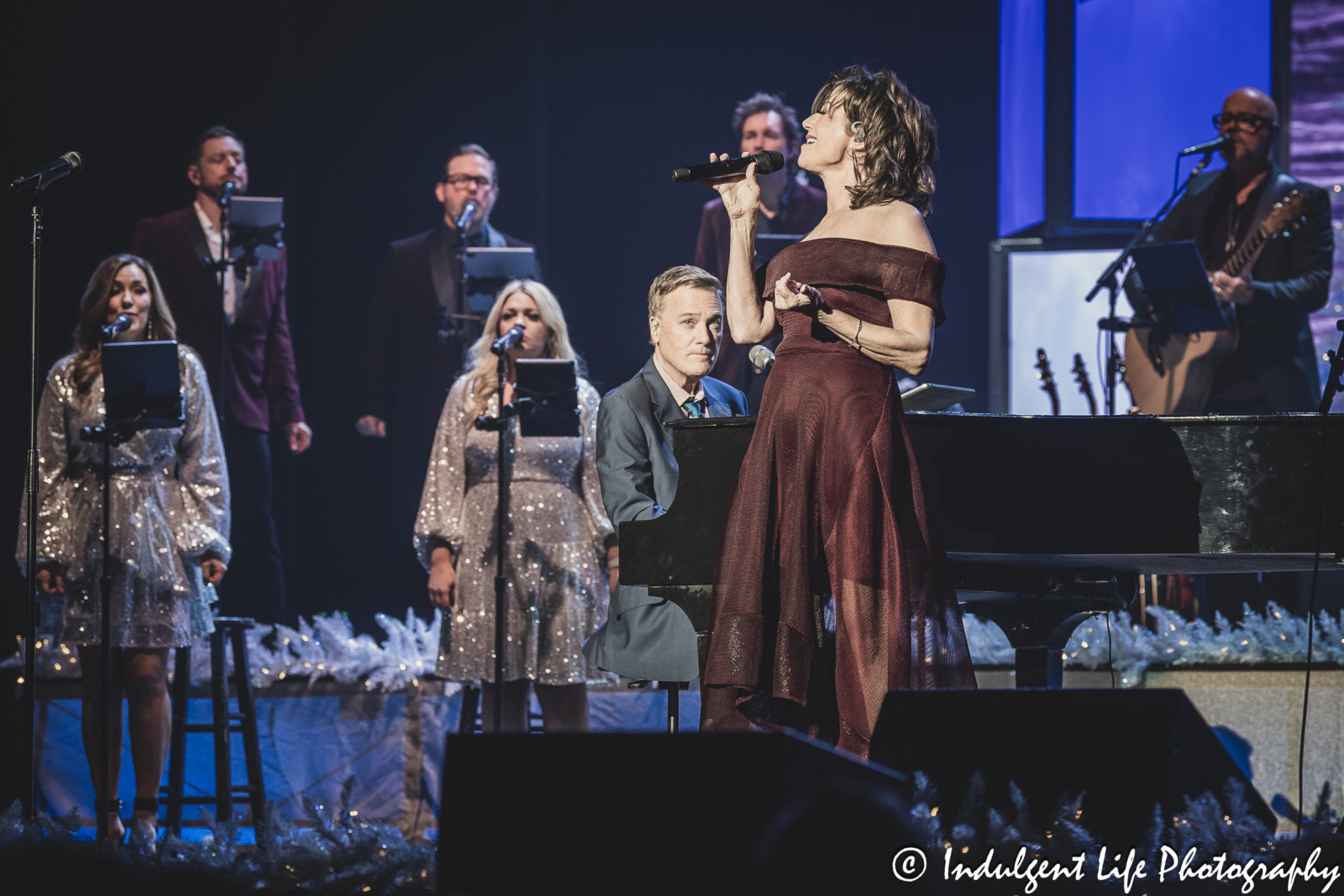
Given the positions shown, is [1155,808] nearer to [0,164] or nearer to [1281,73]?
[1281,73]

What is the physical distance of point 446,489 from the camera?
204 inches

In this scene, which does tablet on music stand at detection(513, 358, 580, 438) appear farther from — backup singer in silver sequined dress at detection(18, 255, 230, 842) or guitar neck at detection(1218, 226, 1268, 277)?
guitar neck at detection(1218, 226, 1268, 277)

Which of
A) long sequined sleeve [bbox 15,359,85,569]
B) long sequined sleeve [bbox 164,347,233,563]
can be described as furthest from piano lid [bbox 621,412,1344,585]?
long sequined sleeve [bbox 15,359,85,569]

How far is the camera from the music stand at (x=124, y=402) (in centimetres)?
450

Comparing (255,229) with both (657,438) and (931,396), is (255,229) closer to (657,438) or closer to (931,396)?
(657,438)

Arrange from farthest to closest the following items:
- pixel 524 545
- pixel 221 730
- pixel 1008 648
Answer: pixel 1008 648, pixel 221 730, pixel 524 545

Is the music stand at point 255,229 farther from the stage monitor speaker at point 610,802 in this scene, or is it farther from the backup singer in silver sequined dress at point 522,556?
the stage monitor speaker at point 610,802

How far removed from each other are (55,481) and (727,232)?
3576 millimetres

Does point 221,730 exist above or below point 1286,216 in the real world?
below

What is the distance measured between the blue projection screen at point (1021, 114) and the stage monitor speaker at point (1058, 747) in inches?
205

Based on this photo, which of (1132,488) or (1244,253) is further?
(1244,253)

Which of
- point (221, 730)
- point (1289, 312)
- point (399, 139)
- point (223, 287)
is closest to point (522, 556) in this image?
point (221, 730)

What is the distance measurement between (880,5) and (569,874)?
6.53m

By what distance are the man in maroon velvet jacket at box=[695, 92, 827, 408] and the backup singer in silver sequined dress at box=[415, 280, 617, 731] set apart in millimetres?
2085
